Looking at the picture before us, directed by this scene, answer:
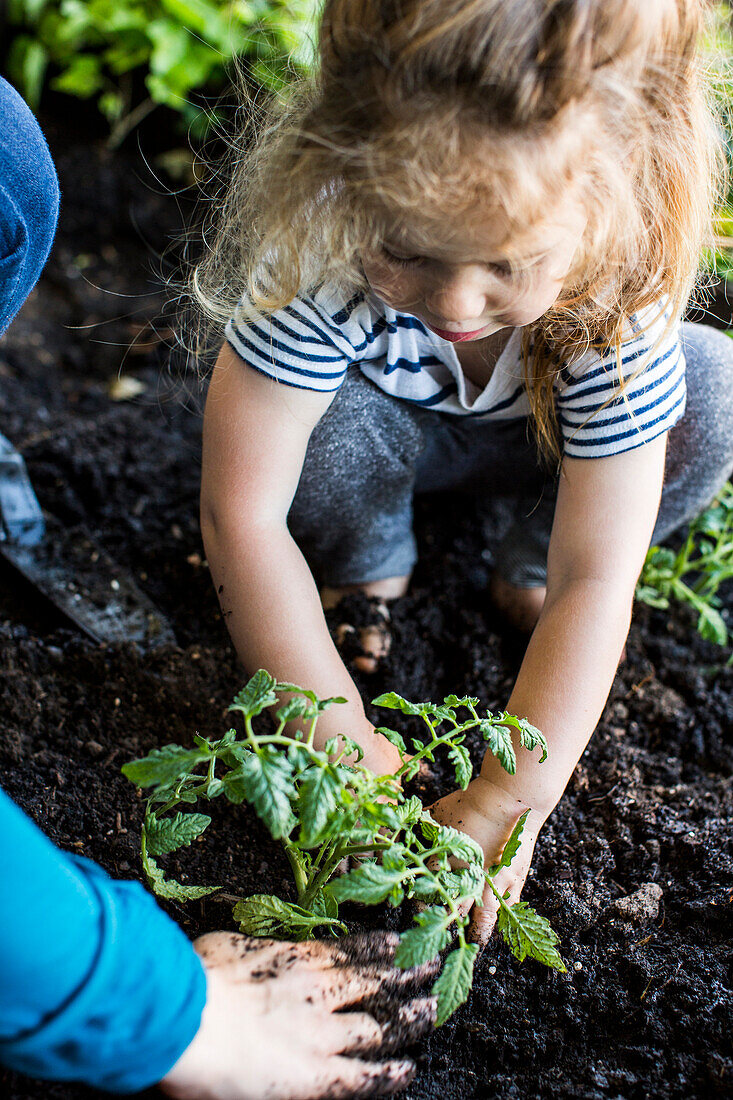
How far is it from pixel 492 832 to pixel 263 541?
19.4 inches

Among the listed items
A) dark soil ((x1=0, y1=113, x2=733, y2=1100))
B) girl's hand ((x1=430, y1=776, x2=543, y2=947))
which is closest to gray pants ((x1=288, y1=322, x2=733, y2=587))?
dark soil ((x1=0, y1=113, x2=733, y2=1100))

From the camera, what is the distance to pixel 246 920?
0.97m

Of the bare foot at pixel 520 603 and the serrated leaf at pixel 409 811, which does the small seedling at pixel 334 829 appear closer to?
the serrated leaf at pixel 409 811

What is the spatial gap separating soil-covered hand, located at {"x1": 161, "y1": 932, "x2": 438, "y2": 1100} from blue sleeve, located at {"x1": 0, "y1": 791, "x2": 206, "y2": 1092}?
5 centimetres

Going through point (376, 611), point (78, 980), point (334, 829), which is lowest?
point (376, 611)

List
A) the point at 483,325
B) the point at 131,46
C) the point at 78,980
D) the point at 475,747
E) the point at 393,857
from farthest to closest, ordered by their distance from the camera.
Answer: the point at 131,46 < the point at 475,747 < the point at 483,325 < the point at 393,857 < the point at 78,980

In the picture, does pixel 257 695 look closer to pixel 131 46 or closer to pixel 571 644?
pixel 571 644

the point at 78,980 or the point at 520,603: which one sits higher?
the point at 78,980

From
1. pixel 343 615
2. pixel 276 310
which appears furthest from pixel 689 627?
pixel 276 310

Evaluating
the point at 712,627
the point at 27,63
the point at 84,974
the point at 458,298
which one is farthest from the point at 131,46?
the point at 84,974

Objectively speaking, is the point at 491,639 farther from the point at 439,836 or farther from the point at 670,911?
the point at 439,836

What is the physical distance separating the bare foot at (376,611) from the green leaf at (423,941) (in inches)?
28.3

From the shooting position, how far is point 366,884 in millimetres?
783

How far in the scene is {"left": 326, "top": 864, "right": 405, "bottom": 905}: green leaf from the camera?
2.54 feet
